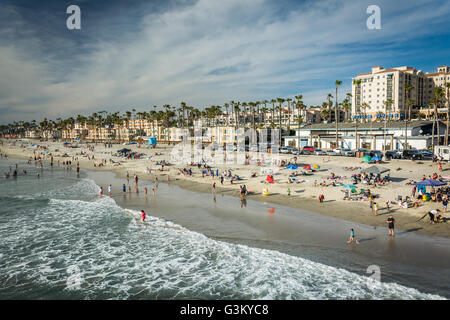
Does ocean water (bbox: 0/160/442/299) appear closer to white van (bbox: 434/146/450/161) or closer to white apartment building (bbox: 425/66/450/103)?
white van (bbox: 434/146/450/161)

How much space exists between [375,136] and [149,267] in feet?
181

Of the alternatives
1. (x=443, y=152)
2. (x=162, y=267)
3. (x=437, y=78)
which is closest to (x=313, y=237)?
(x=162, y=267)

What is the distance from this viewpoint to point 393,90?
108 meters

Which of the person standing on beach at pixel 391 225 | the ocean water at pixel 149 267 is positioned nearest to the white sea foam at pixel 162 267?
the ocean water at pixel 149 267

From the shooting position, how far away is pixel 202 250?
16.3m

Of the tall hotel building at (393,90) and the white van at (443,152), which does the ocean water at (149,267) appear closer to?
the white van at (443,152)

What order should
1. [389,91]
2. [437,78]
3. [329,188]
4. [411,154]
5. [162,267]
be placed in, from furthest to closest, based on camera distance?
1. [437,78]
2. [389,91]
3. [411,154]
4. [329,188]
5. [162,267]

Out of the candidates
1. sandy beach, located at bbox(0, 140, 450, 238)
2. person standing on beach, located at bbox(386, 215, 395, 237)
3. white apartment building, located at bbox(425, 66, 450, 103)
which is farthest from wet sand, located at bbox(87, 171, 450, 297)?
white apartment building, located at bbox(425, 66, 450, 103)

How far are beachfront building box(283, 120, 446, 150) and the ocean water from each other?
47986mm

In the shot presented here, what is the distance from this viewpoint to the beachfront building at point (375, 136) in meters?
53.5

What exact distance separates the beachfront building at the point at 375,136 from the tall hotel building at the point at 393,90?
4294 cm

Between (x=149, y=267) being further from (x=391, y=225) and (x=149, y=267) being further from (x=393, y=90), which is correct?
(x=393, y=90)
